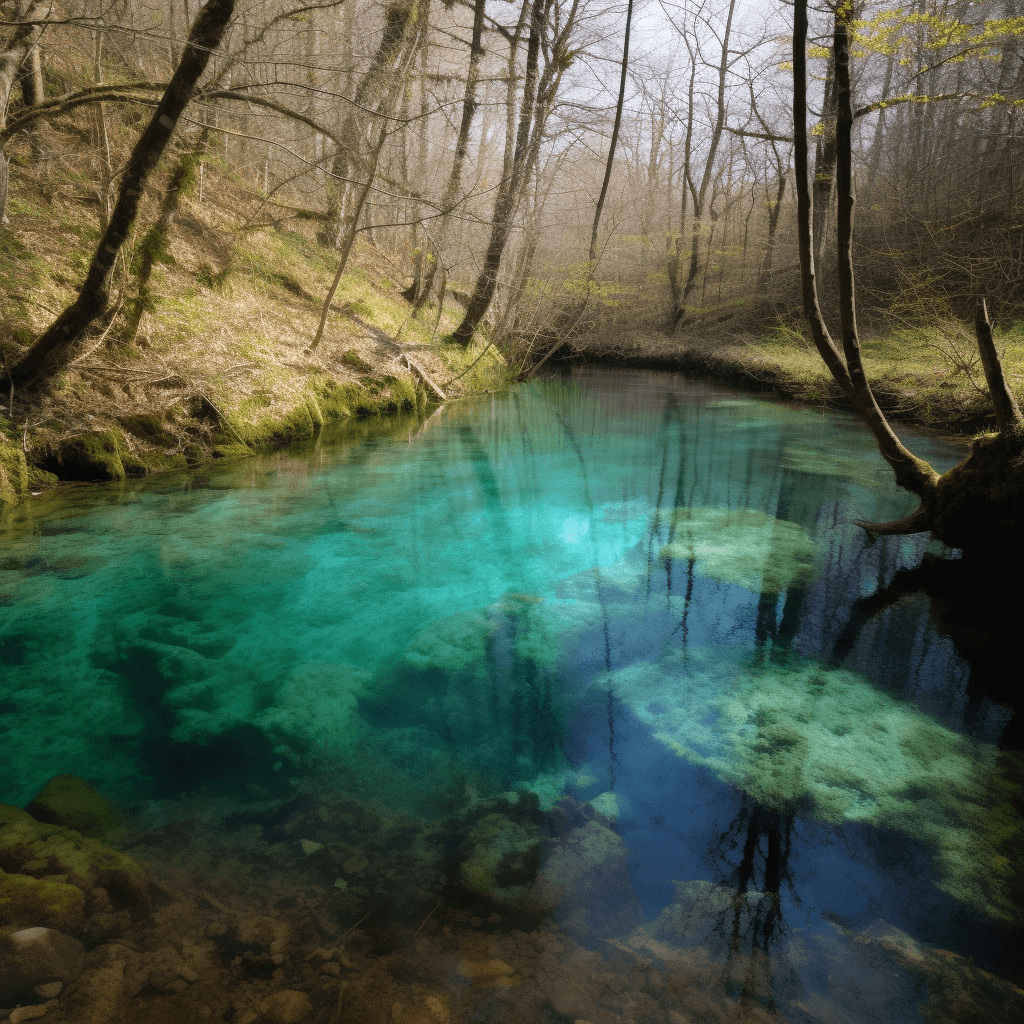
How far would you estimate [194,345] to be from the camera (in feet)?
28.8

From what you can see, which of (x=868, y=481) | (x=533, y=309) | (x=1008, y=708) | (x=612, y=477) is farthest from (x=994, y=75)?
(x=1008, y=708)

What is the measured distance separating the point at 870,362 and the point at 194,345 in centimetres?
1253

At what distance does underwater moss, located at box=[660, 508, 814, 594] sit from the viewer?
533 cm

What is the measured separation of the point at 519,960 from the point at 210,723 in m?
2.02

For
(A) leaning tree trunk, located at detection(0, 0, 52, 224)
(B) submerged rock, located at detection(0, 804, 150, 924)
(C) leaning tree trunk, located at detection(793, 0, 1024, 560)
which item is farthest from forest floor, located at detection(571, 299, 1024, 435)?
(A) leaning tree trunk, located at detection(0, 0, 52, 224)

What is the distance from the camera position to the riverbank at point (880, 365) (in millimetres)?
9904

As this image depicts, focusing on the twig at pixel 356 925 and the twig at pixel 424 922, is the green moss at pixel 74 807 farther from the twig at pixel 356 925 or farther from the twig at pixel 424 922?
the twig at pixel 424 922

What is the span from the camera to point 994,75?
1947cm

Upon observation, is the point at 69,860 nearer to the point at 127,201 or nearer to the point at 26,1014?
the point at 26,1014

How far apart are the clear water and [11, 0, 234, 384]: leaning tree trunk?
141 cm

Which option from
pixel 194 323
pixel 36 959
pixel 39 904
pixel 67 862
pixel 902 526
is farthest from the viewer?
pixel 194 323

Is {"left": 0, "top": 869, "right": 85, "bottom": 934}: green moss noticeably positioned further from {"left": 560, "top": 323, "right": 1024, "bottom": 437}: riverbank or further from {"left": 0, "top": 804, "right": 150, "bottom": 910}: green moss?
{"left": 560, "top": 323, "right": 1024, "bottom": 437}: riverbank

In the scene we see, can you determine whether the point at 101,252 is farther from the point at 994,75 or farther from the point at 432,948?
the point at 994,75

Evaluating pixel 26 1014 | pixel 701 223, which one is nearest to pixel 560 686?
pixel 26 1014
